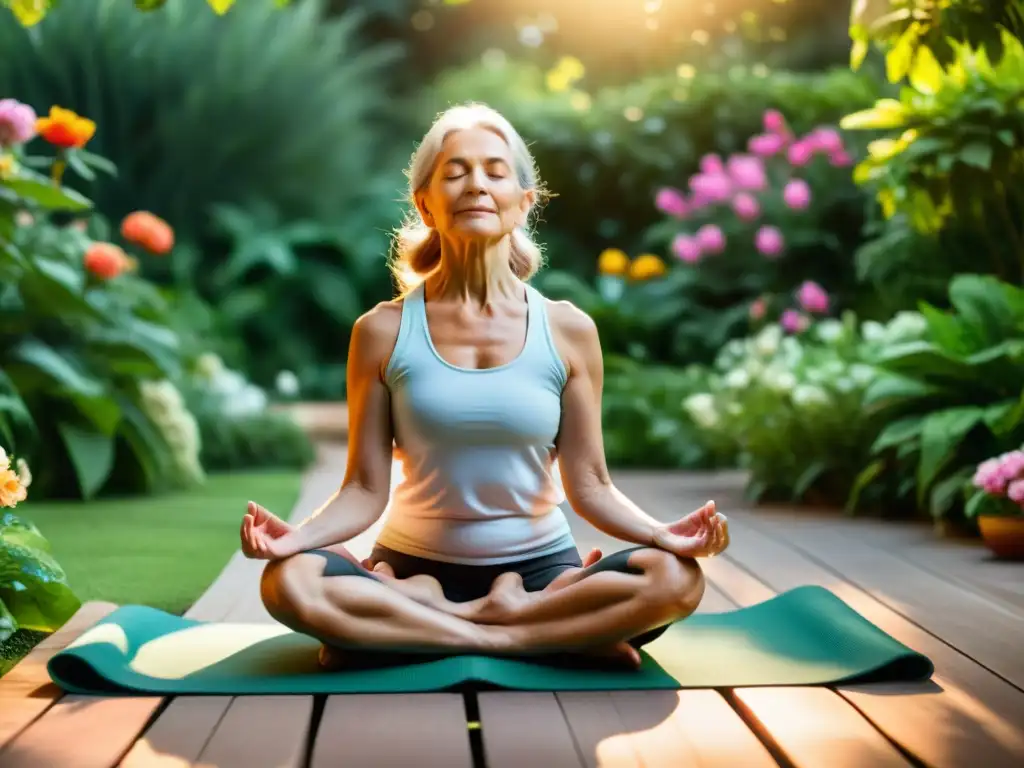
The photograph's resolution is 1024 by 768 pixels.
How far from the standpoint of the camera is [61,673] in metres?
3.01

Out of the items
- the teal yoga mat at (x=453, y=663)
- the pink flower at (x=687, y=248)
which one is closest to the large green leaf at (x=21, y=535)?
the teal yoga mat at (x=453, y=663)

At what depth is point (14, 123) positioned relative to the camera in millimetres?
5609

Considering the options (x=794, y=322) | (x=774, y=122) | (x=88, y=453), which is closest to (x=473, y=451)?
(x=88, y=453)

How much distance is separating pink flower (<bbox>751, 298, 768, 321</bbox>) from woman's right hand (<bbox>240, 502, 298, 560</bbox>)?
241 inches

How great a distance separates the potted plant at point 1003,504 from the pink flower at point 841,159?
475cm

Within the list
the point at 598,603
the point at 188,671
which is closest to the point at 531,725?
the point at 598,603

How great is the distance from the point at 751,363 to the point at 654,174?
192 inches

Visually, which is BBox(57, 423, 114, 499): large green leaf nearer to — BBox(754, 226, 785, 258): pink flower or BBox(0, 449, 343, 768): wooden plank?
BBox(0, 449, 343, 768): wooden plank

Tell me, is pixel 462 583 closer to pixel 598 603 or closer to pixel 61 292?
pixel 598 603

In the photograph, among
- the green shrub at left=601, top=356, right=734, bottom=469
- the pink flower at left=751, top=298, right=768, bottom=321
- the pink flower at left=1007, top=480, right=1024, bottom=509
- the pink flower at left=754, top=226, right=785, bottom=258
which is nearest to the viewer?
the pink flower at left=1007, top=480, right=1024, bottom=509

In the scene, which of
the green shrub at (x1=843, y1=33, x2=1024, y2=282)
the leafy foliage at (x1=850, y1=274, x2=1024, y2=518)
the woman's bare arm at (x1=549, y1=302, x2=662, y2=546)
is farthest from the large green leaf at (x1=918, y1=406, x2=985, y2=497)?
the woman's bare arm at (x1=549, y1=302, x2=662, y2=546)

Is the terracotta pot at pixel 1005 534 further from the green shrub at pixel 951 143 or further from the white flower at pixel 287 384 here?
the white flower at pixel 287 384

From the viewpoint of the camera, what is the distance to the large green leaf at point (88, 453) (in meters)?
6.29

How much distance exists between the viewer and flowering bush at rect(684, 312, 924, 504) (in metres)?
6.21
